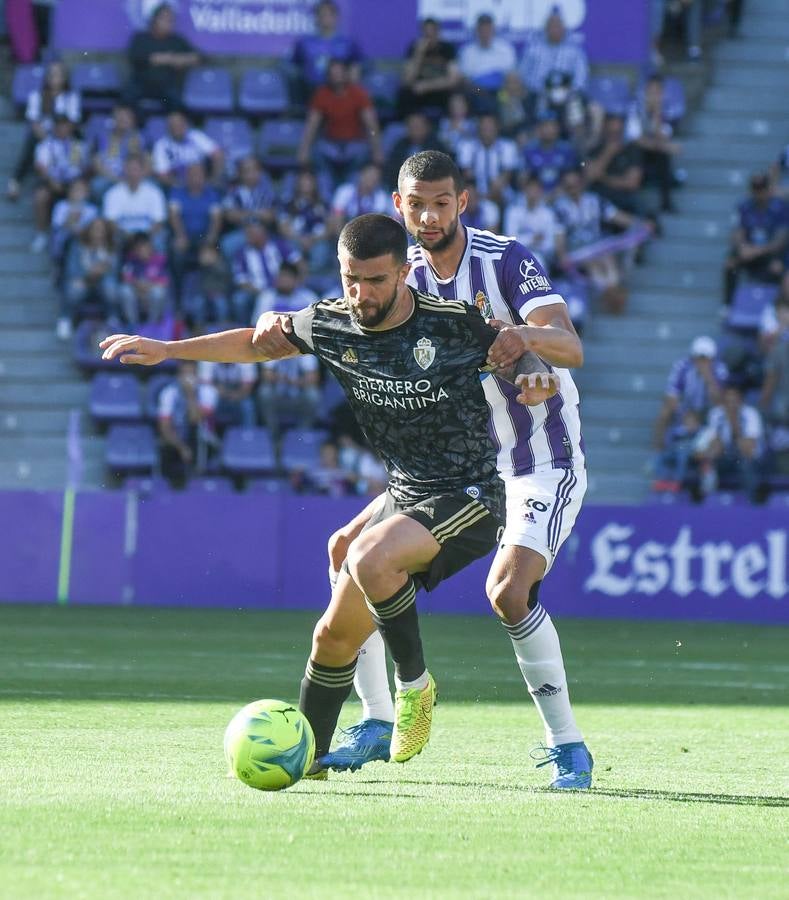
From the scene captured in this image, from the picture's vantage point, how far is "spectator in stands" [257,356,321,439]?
17484 millimetres

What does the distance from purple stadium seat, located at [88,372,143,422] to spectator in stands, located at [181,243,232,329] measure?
867 millimetres

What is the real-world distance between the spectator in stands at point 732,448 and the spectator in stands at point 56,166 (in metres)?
7.20

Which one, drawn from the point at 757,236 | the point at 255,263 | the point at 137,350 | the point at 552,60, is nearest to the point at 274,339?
the point at 137,350

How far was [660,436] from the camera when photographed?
18031 mm

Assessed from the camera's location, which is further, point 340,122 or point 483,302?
point 340,122

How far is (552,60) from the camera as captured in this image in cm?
2078

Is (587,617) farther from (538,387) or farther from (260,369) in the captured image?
(538,387)

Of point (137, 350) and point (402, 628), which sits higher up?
point (137, 350)

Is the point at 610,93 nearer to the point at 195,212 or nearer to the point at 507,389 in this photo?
the point at 195,212

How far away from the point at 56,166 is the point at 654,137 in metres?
6.58

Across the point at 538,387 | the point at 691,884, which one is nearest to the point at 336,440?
the point at 538,387

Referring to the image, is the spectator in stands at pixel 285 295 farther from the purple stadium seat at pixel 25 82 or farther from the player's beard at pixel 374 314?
the player's beard at pixel 374 314

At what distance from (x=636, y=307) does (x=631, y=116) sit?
2.14 meters

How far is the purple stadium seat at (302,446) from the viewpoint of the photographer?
57.5ft
